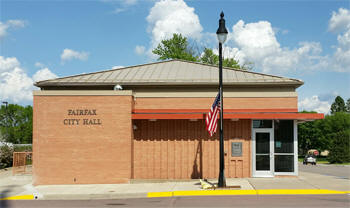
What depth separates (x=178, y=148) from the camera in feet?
60.2

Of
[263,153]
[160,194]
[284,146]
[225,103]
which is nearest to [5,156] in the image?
[225,103]

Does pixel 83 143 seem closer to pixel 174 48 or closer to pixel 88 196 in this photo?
pixel 88 196

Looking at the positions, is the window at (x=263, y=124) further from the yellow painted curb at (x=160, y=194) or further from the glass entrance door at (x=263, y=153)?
the yellow painted curb at (x=160, y=194)

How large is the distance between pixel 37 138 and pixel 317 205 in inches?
504

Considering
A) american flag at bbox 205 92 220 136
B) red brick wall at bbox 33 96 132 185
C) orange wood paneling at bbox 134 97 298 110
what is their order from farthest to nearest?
orange wood paneling at bbox 134 97 298 110 < red brick wall at bbox 33 96 132 185 < american flag at bbox 205 92 220 136

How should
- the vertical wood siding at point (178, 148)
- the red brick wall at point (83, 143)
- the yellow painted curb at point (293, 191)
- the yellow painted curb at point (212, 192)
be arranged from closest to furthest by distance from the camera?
the yellow painted curb at point (293, 191) < the yellow painted curb at point (212, 192) < the red brick wall at point (83, 143) < the vertical wood siding at point (178, 148)

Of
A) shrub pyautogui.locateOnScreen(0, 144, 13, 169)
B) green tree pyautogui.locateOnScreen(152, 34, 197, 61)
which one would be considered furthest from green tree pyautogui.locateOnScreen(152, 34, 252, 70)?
shrub pyautogui.locateOnScreen(0, 144, 13, 169)

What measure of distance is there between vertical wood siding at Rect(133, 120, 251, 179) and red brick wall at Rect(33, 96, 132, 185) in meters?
1.01

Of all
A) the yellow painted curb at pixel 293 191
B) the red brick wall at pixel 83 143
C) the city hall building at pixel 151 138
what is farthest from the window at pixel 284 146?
the red brick wall at pixel 83 143

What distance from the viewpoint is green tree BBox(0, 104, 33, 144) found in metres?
82.1

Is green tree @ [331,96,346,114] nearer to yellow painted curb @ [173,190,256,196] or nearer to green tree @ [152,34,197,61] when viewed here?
green tree @ [152,34,197,61]

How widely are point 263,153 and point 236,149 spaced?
51.1 inches

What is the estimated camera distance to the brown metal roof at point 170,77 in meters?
19.3

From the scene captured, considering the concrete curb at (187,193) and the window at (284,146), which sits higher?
the window at (284,146)
